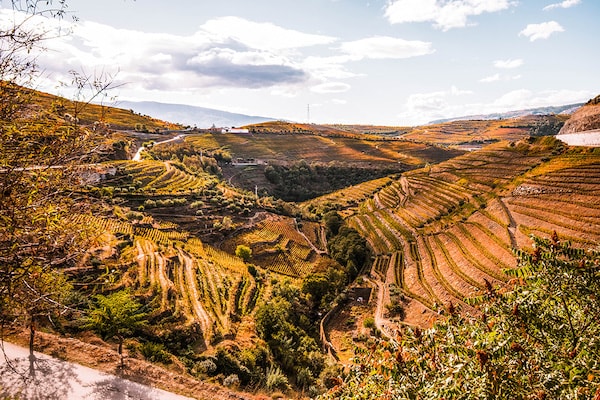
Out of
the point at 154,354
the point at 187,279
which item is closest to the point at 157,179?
the point at 187,279

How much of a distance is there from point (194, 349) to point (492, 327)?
22282 mm

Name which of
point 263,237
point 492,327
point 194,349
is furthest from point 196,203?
point 492,327

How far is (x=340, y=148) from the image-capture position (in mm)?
152000

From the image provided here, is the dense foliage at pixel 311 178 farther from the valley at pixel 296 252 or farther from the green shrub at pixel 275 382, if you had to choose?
the green shrub at pixel 275 382

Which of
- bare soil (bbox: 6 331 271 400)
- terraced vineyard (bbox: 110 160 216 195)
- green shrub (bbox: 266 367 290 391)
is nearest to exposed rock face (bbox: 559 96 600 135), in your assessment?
green shrub (bbox: 266 367 290 391)

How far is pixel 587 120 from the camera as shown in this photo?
66.1 meters

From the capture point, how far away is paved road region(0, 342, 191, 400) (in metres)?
13.4

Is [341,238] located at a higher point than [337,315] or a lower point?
higher

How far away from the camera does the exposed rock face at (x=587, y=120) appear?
211ft

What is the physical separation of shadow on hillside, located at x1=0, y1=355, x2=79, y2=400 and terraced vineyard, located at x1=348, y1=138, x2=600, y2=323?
2833cm

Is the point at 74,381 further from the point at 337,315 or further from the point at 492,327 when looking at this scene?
the point at 337,315

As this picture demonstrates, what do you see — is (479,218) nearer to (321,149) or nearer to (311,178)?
(311,178)

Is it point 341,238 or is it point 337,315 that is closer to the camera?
point 337,315

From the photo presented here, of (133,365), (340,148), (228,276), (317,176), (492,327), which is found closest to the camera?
(492,327)
